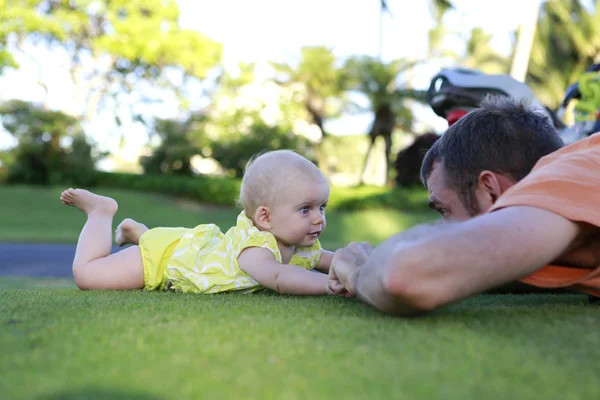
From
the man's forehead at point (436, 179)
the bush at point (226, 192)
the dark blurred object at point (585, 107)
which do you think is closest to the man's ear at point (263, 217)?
the man's forehead at point (436, 179)

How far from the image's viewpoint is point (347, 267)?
196 cm

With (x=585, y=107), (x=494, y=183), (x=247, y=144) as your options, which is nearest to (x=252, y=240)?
(x=494, y=183)

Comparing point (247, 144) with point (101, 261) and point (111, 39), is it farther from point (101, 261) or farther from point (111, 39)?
point (101, 261)

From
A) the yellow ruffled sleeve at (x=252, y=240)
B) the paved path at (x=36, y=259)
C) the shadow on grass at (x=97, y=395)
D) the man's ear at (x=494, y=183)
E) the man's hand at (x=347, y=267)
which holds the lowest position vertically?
the paved path at (x=36, y=259)

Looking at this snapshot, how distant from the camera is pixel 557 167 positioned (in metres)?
1.61

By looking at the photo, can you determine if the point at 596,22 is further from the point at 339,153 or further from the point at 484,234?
the point at 484,234

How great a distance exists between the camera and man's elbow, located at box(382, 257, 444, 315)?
142 cm

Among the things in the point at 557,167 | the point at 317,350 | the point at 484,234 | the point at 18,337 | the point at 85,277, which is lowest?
the point at 85,277

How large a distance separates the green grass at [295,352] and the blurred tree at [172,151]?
76.8ft

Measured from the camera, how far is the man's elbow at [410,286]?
142cm

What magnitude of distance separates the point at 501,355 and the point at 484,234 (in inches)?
11.4

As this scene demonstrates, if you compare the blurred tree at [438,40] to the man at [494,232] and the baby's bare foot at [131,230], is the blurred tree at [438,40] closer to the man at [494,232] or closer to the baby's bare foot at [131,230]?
the baby's bare foot at [131,230]

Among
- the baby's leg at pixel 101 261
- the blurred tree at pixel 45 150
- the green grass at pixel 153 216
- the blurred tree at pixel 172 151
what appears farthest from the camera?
the blurred tree at pixel 172 151

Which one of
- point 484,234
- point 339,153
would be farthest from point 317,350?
point 339,153
